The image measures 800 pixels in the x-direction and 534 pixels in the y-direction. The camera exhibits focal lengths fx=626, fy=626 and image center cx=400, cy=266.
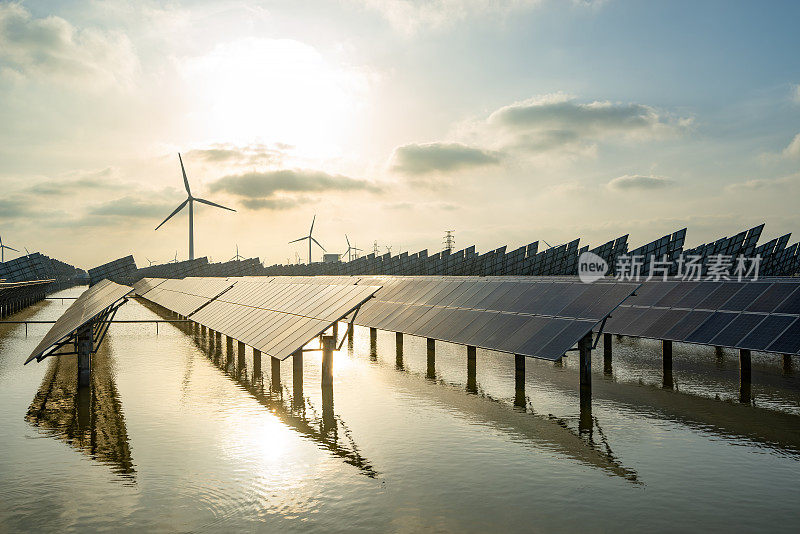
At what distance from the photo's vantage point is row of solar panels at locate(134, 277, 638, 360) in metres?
27.2

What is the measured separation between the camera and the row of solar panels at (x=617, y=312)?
94.2 feet

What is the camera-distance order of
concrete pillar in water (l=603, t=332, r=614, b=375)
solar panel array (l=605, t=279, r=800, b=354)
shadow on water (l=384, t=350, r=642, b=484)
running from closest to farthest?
shadow on water (l=384, t=350, r=642, b=484), solar panel array (l=605, t=279, r=800, b=354), concrete pillar in water (l=603, t=332, r=614, b=375)

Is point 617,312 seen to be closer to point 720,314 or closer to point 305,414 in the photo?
point 720,314

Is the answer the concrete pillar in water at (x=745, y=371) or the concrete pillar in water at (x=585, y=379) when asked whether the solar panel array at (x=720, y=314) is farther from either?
the concrete pillar in water at (x=585, y=379)

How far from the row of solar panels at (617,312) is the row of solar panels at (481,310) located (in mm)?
77

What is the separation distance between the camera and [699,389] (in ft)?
98.9

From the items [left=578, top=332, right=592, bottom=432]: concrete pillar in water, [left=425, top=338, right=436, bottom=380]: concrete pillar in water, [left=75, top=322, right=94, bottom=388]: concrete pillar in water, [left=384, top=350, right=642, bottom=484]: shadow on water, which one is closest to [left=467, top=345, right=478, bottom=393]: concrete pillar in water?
[left=384, top=350, right=642, bottom=484]: shadow on water

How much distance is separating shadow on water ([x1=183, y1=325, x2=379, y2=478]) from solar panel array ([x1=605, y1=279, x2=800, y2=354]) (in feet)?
63.6

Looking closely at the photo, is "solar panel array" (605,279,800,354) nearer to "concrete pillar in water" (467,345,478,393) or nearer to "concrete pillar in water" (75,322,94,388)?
"concrete pillar in water" (467,345,478,393)

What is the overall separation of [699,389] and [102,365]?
34167 mm

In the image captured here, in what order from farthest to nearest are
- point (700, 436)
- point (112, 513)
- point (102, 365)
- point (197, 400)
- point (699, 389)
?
point (102, 365) < point (699, 389) < point (197, 400) < point (700, 436) < point (112, 513)

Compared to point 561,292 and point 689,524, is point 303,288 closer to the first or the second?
point 561,292

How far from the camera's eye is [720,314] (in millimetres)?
33438

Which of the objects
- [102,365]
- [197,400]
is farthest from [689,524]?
[102,365]
